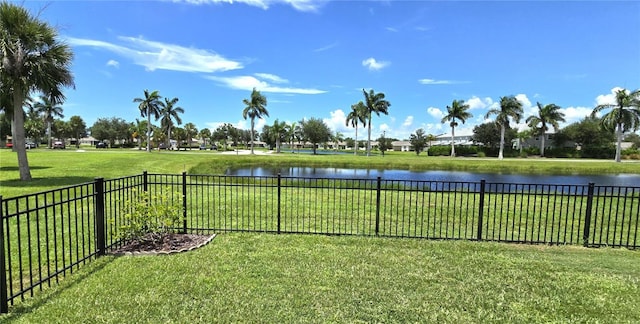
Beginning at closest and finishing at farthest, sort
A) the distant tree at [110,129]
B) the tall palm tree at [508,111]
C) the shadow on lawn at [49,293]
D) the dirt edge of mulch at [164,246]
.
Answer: the shadow on lawn at [49,293]
the dirt edge of mulch at [164,246]
the tall palm tree at [508,111]
the distant tree at [110,129]

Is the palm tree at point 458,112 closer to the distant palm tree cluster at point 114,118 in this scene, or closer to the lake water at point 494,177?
the distant palm tree cluster at point 114,118

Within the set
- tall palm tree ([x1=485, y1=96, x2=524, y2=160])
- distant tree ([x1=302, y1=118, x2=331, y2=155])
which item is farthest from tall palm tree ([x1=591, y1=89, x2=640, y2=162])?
distant tree ([x1=302, y1=118, x2=331, y2=155])

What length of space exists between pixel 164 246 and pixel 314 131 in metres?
65.9

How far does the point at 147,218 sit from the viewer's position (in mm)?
5789

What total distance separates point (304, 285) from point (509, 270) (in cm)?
320

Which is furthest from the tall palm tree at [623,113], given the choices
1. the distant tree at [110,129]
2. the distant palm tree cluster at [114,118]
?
the distant tree at [110,129]

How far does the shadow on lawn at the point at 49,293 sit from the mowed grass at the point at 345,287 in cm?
2

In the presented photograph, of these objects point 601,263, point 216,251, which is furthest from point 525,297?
point 216,251

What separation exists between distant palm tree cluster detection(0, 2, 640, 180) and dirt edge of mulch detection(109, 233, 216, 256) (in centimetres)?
1152

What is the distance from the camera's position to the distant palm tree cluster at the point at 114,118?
12828 millimetres

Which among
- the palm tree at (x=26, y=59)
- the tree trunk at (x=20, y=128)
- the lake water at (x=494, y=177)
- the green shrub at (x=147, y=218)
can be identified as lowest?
the lake water at (x=494, y=177)

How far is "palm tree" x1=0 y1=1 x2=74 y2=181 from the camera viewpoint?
498 inches

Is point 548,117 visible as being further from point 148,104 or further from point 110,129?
point 110,129

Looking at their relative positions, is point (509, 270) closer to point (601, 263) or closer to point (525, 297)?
point (525, 297)
